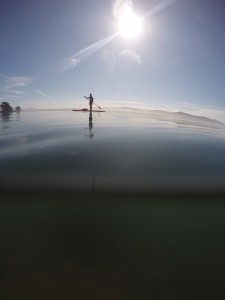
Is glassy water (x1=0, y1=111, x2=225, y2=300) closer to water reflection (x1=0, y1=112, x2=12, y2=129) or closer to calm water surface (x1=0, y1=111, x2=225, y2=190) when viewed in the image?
calm water surface (x1=0, y1=111, x2=225, y2=190)

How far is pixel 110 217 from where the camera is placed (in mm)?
8641

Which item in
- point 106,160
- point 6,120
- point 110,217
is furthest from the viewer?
point 6,120

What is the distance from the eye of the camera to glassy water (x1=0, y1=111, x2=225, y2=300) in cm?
532

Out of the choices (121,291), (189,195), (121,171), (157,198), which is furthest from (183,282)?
(121,171)

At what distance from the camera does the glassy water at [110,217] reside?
5.32 meters

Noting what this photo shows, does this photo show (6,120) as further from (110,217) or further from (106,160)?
(110,217)

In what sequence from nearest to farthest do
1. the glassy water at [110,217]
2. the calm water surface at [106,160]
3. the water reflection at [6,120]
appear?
the glassy water at [110,217] < the calm water surface at [106,160] < the water reflection at [6,120]

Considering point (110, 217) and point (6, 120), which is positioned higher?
point (6, 120)

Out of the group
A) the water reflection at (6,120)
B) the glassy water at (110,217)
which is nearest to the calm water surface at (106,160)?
the glassy water at (110,217)

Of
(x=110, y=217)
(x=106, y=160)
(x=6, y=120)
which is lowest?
(x=110, y=217)

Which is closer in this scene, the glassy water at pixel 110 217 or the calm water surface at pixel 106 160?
the glassy water at pixel 110 217

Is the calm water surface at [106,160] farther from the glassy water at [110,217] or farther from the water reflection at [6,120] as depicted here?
the water reflection at [6,120]

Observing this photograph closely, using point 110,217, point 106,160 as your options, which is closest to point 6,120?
point 106,160

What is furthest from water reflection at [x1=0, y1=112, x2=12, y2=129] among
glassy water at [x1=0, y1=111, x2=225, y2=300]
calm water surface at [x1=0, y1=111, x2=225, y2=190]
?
glassy water at [x1=0, y1=111, x2=225, y2=300]
